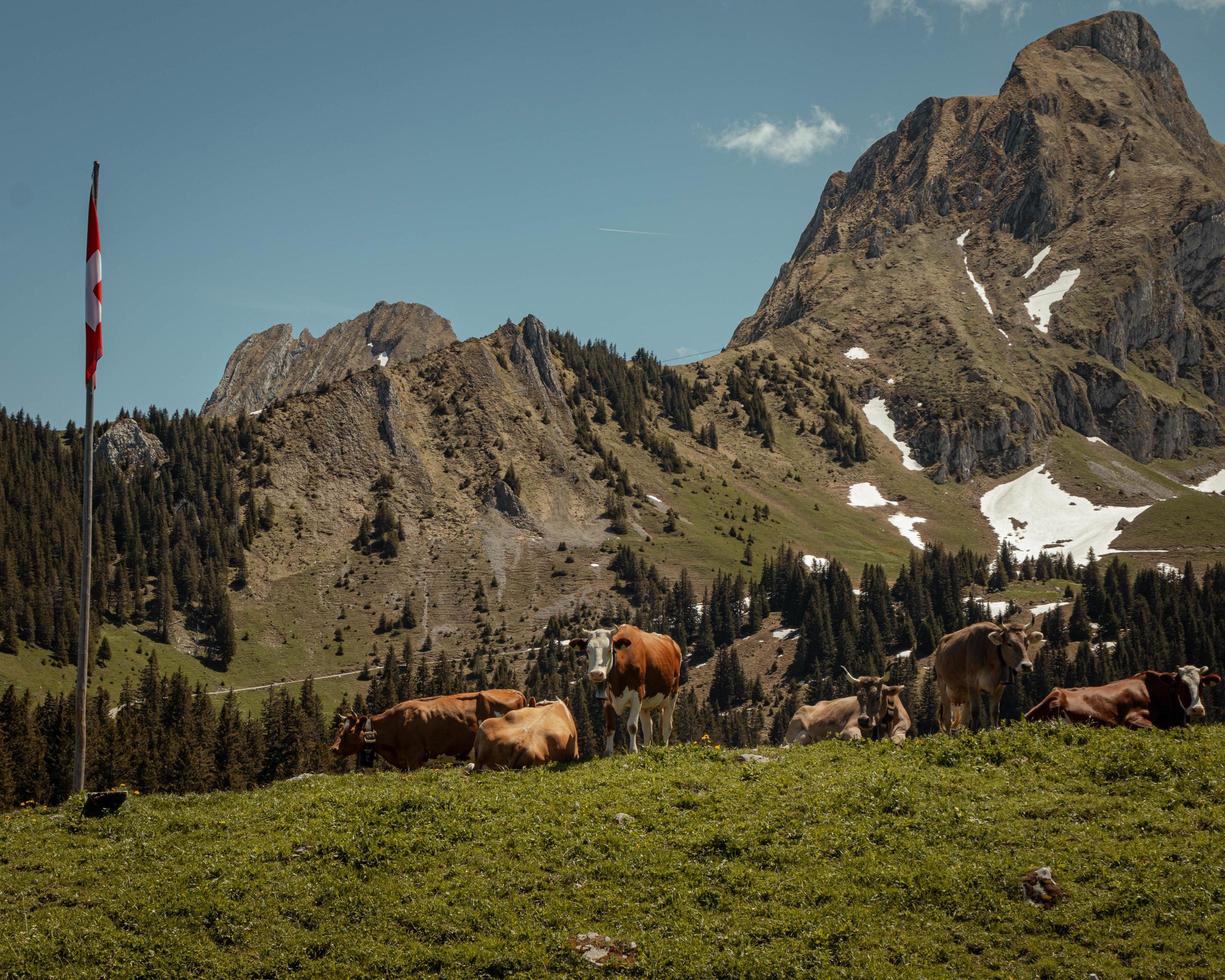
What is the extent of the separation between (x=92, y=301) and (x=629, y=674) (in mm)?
20282

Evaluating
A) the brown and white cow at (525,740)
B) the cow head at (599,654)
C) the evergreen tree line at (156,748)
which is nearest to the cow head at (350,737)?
the brown and white cow at (525,740)

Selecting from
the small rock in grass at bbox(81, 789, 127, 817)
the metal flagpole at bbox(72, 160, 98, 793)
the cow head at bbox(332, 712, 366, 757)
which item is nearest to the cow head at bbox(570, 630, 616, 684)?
the cow head at bbox(332, 712, 366, 757)

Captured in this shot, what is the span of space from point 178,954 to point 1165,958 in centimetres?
1735

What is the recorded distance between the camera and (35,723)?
386 ft

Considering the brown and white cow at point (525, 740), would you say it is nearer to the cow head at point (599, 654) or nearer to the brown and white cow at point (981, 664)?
the cow head at point (599, 654)

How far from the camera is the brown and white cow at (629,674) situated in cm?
3145

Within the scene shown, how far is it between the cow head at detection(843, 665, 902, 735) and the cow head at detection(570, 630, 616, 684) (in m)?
11.8

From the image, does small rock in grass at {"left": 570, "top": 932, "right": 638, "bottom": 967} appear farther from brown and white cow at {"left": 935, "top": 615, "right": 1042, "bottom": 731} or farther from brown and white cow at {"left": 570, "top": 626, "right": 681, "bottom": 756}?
brown and white cow at {"left": 935, "top": 615, "right": 1042, "bottom": 731}

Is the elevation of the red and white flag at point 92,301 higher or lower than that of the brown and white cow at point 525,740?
higher

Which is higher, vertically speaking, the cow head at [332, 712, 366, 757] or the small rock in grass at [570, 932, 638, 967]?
the cow head at [332, 712, 366, 757]

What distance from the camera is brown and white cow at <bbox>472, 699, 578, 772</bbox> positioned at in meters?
30.4

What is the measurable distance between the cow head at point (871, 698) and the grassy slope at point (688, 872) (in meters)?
15.3

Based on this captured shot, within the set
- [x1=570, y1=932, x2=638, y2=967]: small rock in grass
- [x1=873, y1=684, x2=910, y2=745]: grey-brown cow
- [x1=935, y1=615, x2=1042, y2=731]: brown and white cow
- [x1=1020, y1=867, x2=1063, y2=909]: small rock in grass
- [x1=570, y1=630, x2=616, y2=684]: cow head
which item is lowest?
[x1=570, y1=932, x2=638, y2=967]: small rock in grass

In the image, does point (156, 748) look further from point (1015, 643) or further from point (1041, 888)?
point (1041, 888)
